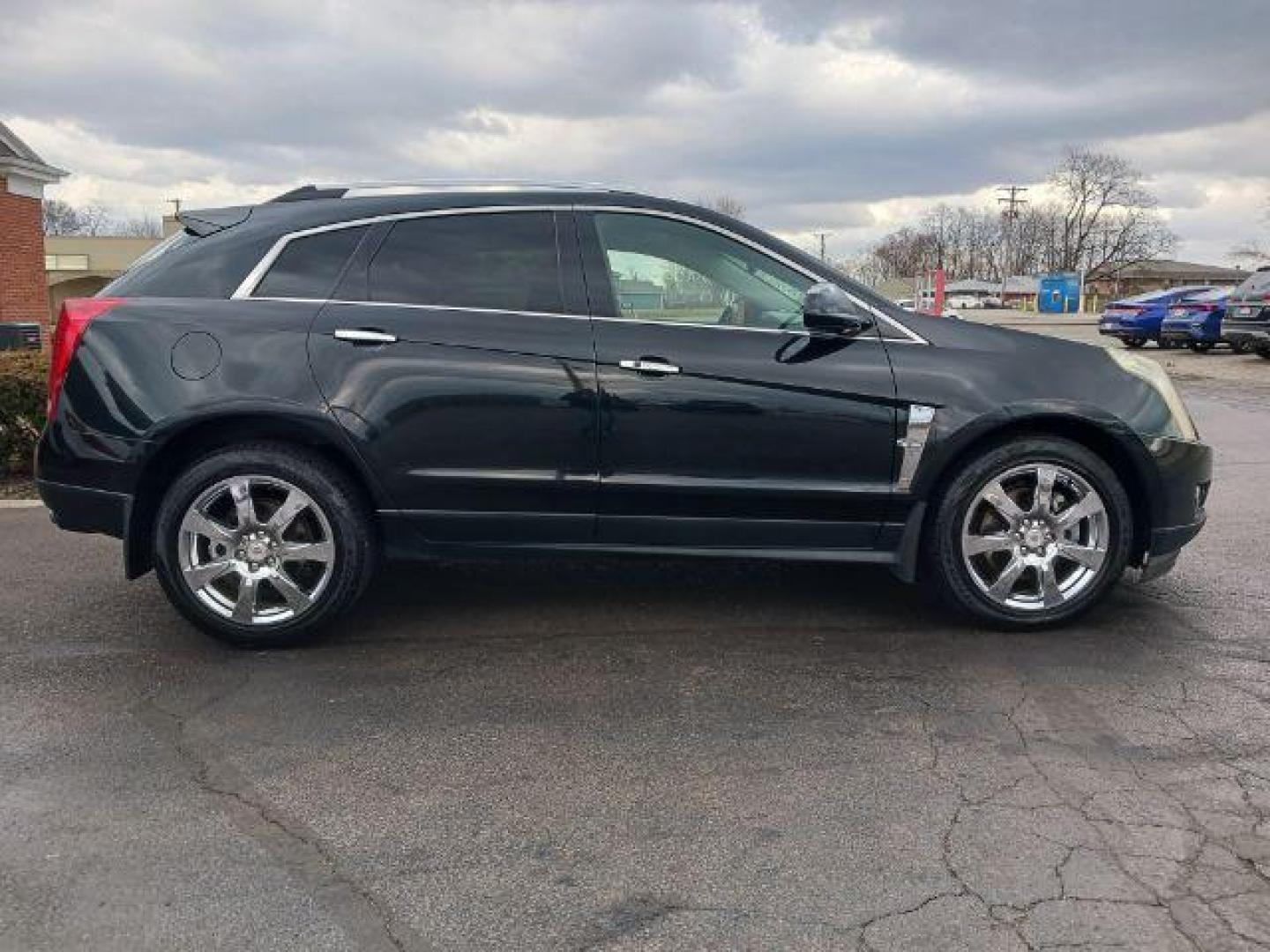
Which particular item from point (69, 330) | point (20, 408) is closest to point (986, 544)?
point (69, 330)

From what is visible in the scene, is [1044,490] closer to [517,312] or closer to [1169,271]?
[517,312]

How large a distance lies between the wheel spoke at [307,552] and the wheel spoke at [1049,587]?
285 centimetres

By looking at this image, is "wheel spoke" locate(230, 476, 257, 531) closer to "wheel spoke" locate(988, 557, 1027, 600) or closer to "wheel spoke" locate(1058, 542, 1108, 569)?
"wheel spoke" locate(988, 557, 1027, 600)

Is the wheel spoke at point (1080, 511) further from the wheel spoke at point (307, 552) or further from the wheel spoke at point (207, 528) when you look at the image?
the wheel spoke at point (207, 528)

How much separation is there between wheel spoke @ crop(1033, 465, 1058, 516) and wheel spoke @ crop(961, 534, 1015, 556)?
17cm

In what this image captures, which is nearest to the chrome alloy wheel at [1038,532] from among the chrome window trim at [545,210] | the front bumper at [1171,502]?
the front bumper at [1171,502]

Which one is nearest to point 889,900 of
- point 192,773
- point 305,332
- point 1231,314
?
point 192,773

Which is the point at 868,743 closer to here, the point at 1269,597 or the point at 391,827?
the point at 391,827

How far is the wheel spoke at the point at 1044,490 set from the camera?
428cm

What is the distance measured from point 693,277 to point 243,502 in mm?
1974

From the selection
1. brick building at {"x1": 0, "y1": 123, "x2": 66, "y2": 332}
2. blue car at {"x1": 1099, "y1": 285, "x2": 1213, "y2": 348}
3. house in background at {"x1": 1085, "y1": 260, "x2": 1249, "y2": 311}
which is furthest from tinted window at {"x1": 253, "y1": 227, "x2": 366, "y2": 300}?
house in background at {"x1": 1085, "y1": 260, "x2": 1249, "y2": 311}

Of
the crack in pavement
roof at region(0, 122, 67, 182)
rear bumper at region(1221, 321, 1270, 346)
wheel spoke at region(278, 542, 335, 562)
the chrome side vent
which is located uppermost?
roof at region(0, 122, 67, 182)

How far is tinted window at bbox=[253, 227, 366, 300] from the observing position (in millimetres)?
4195

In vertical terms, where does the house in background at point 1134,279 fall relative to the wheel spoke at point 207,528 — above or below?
above
